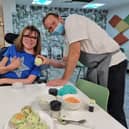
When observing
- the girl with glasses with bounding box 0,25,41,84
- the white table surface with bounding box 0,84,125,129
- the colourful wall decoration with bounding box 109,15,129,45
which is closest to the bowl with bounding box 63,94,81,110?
the white table surface with bounding box 0,84,125,129

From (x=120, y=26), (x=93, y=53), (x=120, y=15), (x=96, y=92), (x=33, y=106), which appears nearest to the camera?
(x=33, y=106)

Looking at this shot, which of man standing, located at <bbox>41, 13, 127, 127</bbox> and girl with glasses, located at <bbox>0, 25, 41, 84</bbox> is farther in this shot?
girl with glasses, located at <bbox>0, 25, 41, 84</bbox>

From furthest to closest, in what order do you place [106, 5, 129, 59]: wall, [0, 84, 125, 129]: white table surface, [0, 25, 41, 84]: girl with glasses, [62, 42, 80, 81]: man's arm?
[106, 5, 129, 59]: wall → [0, 25, 41, 84]: girl with glasses → [62, 42, 80, 81]: man's arm → [0, 84, 125, 129]: white table surface

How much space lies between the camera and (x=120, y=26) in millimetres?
6363

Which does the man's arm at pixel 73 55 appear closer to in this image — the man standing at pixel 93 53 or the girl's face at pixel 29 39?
the man standing at pixel 93 53

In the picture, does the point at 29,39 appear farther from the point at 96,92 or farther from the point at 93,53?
the point at 96,92

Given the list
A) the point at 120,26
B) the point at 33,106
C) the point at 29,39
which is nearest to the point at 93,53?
the point at 29,39

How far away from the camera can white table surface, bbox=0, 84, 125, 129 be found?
1.07 meters

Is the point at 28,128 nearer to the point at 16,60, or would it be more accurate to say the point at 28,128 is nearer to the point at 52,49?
the point at 16,60

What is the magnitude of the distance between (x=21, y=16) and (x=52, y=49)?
58.6 inches

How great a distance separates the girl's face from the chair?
0.60 metres

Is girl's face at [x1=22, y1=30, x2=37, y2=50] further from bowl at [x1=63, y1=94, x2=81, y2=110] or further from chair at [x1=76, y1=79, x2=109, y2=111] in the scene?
bowl at [x1=63, y1=94, x2=81, y2=110]

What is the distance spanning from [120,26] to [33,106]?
219 inches

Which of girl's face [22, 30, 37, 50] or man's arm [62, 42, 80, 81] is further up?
girl's face [22, 30, 37, 50]
